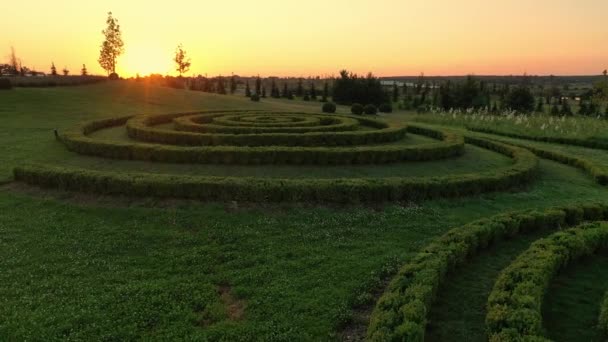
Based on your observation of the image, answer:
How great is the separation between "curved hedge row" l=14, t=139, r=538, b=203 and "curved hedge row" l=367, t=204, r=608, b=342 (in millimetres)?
2516

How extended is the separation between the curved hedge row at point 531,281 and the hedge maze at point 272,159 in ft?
13.3

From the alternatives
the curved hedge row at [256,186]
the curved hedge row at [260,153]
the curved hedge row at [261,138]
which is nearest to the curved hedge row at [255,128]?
the curved hedge row at [261,138]

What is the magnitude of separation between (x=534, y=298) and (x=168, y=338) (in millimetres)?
5414

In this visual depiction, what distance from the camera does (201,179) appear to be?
496 inches

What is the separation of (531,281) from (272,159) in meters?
10.2

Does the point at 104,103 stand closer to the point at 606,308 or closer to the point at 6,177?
the point at 6,177

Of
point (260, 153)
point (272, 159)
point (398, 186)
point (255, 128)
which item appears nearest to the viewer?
point (398, 186)

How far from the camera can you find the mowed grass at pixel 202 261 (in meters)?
6.79

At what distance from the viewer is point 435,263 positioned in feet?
26.9

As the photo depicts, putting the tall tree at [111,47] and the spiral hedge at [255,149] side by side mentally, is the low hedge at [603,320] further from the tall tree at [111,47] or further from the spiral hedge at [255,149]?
the tall tree at [111,47]

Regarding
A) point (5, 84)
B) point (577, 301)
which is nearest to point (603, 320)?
point (577, 301)

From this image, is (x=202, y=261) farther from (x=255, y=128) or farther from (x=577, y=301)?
(x=255, y=128)

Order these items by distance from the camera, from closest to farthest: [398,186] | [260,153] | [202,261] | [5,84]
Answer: [202,261], [398,186], [260,153], [5,84]

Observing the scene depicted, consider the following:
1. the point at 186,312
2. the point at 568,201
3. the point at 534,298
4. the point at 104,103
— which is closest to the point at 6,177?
the point at 186,312
